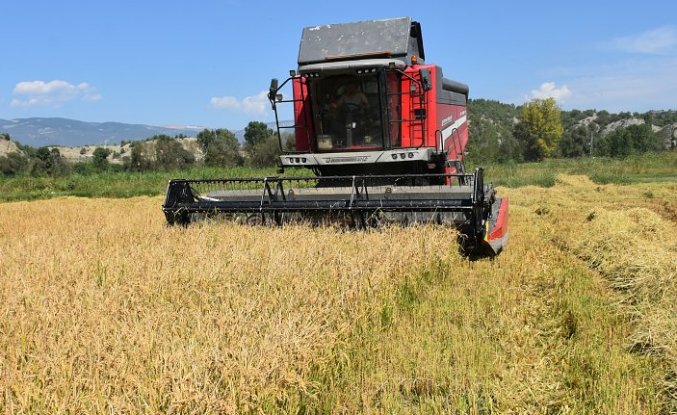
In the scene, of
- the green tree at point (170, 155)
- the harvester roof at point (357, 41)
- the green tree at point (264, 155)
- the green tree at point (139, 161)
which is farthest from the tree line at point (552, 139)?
the harvester roof at point (357, 41)

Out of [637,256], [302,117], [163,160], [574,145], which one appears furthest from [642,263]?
[574,145]

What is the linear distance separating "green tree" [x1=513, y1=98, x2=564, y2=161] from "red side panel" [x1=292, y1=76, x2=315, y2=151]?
67.7 meters

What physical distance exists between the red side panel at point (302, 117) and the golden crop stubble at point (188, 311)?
8.89 feet

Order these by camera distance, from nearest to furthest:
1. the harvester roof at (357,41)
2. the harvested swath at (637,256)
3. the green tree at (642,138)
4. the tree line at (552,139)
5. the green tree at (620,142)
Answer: the harvested swath at (637,256) < the harvester roof at (357,41) < the green tree at (620,142) < the tree line at (552,139) < the green tree at (642,138)

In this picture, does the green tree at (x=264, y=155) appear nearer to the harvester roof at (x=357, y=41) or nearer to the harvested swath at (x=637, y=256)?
the harvested swath at (x=637, y=256)

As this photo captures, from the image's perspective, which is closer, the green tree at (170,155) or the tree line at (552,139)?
the green tree at (170,155)

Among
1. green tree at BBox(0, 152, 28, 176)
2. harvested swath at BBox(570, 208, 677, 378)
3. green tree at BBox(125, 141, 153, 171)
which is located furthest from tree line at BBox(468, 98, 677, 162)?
harvested swath at BBox(570, 208, 677, 378)

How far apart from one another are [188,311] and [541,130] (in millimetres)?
74059

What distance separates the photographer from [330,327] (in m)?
2.67

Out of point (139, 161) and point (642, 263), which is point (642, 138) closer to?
point (139, 161)

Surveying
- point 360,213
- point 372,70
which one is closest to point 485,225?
point 360,213

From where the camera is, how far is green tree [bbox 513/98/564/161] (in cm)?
7025

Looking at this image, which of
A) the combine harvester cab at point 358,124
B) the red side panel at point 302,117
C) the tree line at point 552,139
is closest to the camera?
the combine harvester cab at point 358,124

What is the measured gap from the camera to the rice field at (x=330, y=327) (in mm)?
1936
